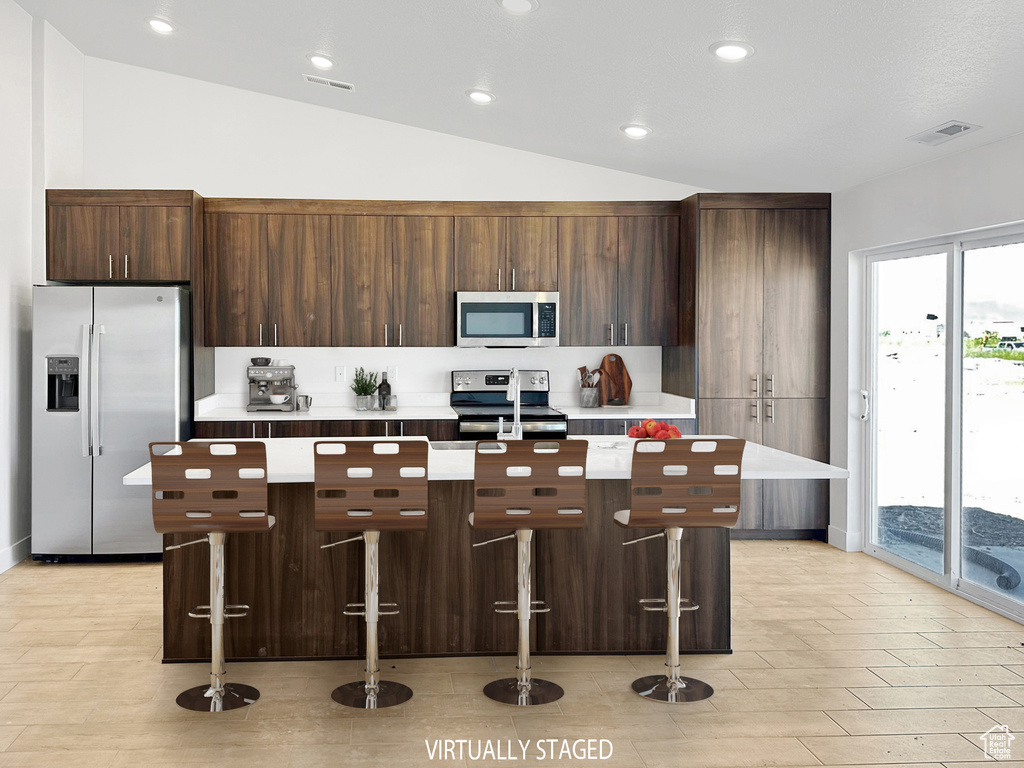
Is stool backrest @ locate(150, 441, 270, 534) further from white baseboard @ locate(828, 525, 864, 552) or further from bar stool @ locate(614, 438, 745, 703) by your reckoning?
white baseboard @ locate(828, 525, 864, 552)

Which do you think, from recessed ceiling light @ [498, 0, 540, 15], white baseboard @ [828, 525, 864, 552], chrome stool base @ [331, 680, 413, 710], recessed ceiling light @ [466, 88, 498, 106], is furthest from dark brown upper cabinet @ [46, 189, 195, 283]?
white baseboard @ [828, 525, 864, 552]

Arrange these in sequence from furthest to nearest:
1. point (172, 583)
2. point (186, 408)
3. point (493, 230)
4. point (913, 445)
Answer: point (493, 230) → point (186, 408) → point (913, 445) → point (172, 583)

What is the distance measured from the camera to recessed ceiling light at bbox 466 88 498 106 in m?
4.88

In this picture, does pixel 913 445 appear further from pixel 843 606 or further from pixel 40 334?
pixel 40 334

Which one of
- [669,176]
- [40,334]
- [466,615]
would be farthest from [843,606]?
[40,334]

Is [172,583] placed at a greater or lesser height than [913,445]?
lesser

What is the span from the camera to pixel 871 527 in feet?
17.8

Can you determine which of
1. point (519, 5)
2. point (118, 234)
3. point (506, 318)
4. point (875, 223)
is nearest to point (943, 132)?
point (875, 223)

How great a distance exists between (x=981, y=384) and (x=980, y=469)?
0.44 meters

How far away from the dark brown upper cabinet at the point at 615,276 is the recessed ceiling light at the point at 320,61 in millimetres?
1807

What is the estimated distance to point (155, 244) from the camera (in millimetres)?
5359

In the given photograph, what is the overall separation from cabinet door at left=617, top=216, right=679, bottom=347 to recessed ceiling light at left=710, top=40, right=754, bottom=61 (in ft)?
7.57

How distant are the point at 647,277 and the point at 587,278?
42 centimetres

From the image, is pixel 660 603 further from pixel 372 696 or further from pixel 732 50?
pixel 732 50
